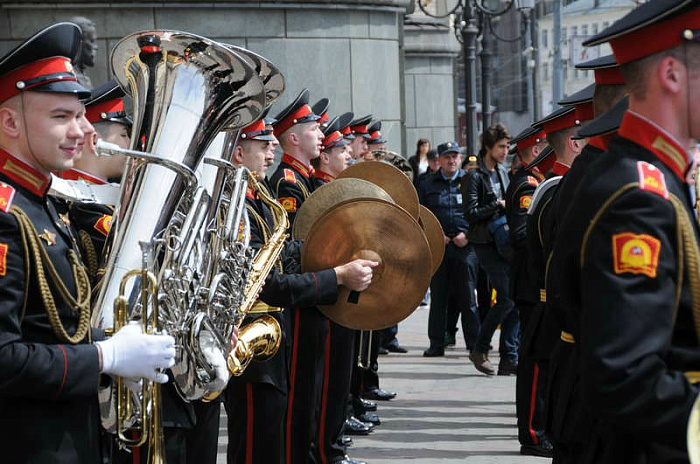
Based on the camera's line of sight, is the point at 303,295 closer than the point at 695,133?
No

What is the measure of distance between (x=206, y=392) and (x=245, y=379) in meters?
1.24

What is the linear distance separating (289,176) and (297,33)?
533 centimetres

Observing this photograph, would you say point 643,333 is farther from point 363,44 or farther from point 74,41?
point 363,44

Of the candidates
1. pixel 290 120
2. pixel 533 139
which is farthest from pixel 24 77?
pixel 533 139

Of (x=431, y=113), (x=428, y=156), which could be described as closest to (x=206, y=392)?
(x=428, y=156)

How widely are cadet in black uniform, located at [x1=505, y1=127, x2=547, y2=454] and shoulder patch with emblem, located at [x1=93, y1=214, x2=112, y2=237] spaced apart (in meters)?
2.66

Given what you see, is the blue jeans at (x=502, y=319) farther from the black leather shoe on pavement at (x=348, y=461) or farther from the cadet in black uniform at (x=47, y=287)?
the cadet in black uniform at (x=47, y=287)

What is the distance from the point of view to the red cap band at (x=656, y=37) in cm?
274

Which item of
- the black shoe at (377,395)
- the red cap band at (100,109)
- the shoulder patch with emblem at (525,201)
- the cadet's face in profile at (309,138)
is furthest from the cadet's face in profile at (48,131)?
the black shoe at (377,395)

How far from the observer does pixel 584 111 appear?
19.2 feet

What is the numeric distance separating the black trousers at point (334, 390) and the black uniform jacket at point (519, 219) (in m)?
1.65

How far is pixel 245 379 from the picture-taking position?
5438 mm

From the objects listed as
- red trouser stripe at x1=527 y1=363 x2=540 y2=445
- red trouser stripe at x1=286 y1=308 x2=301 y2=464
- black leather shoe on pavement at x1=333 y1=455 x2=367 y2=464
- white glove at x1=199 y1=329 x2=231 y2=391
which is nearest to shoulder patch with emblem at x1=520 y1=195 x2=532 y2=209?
red trouser stripe at x1=527 y1=363 x2=540 y2=445

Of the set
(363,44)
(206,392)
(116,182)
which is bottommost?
(206,392)
